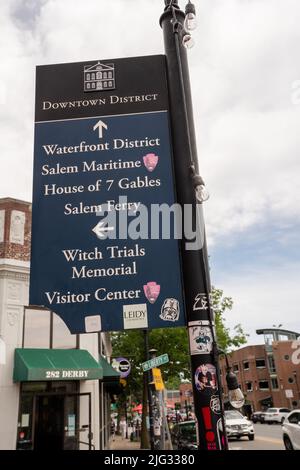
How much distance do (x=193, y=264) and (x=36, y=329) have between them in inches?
464

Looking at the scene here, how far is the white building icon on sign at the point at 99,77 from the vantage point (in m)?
3.98

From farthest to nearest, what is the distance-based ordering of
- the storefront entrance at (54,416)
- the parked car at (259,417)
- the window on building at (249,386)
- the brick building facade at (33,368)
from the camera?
the window on building at (249,386), the parked car at (259,417), the storefront entrance at (54,416), the brick building facade at (33,368)

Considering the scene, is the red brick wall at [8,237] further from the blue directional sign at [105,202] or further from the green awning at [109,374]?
the blue directional sign at [105,202]

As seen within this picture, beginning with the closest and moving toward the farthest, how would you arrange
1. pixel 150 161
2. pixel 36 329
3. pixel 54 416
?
pixel 150 161 → pixel 54 416 → pixel 36 329

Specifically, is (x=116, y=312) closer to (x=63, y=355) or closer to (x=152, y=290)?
(x=152, y=290)

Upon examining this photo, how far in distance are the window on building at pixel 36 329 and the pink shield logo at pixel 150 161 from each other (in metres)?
11.3

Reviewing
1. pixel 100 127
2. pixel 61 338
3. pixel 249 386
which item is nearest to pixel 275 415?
pixel 249 386

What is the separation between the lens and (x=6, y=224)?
565 inches

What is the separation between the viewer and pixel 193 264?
3326 millimetres

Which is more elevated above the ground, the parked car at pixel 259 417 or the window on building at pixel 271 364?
the window on building at pixel 271 364

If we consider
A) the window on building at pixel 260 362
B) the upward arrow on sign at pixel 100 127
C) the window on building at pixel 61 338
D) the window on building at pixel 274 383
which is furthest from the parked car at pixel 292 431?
the window on building at pixel 260 362

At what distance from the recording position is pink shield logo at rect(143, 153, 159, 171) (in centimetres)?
372

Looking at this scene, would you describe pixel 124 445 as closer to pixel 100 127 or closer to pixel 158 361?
pixel 158 361

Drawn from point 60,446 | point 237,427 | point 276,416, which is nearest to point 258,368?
point 276,416
